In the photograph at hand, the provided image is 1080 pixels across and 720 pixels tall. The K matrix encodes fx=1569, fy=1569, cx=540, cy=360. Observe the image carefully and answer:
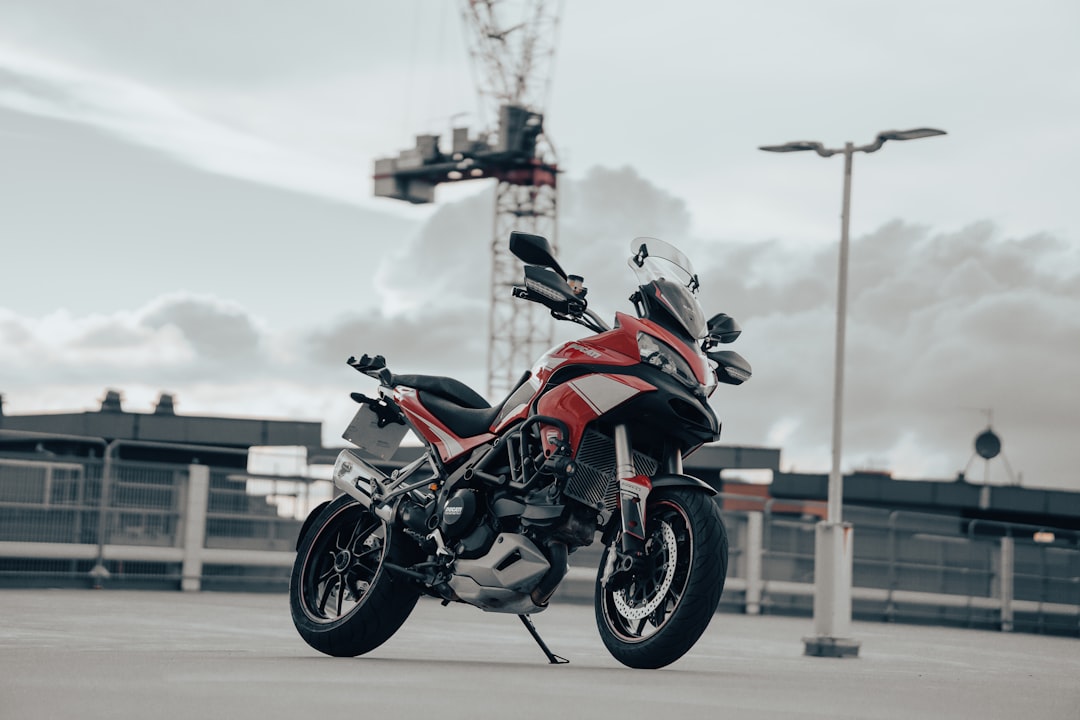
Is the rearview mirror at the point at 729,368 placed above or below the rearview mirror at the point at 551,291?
below

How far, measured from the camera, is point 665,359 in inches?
280

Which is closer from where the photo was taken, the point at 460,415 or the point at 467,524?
the point at 467,524

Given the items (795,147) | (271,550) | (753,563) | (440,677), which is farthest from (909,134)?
(440,677)

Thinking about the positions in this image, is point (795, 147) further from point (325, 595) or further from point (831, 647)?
point (325, 595)

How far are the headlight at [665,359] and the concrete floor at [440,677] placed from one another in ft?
4.41

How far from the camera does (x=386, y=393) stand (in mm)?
8320

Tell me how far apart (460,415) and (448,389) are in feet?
0.87

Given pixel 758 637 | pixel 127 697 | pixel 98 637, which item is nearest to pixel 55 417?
pixel 758 637

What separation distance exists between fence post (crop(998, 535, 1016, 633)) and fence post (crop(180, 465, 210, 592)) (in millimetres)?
→ 11638

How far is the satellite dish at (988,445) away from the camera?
195 ft

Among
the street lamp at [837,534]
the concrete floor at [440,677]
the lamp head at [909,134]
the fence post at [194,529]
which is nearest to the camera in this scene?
the concrete floor at [440,677]

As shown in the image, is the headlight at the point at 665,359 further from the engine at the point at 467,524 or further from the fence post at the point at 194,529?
the fence post at the point at 194,529

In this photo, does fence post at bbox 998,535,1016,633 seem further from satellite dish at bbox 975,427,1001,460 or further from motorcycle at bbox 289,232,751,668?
satellite dish at bbox 975,427,1001,460

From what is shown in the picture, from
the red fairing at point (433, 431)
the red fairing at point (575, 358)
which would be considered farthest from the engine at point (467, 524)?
the red fairing at point (575, 358)
